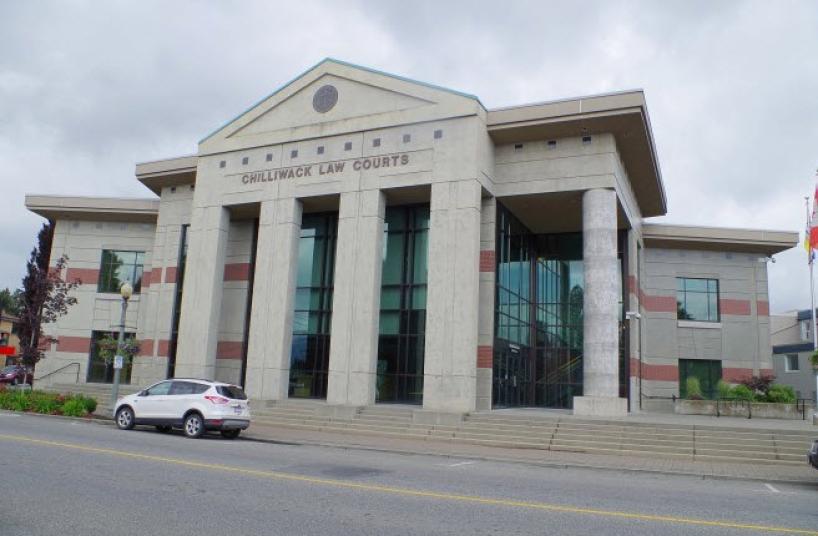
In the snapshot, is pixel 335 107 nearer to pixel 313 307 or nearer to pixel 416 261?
pixel 416 261

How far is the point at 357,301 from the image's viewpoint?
80.0ft

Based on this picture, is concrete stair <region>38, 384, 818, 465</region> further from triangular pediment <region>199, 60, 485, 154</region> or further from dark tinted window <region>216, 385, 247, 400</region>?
triangular pediment <region>199, 60, 485, 154</region>

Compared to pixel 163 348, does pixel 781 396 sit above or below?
below

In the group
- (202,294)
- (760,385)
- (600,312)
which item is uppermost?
(202,294)

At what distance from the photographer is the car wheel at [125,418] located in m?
19.1

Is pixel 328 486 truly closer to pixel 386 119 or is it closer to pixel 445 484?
pixel 445 484

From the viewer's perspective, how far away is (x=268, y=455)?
14.2 metres

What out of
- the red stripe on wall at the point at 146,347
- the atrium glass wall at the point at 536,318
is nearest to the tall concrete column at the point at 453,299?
the atrium glass wall at the point at 536,318

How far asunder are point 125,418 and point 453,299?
10.9 m

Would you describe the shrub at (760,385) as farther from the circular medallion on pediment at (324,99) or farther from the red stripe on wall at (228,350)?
the red stripe on wall at (228,350)

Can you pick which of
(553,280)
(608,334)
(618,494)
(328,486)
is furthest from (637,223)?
(328,486)

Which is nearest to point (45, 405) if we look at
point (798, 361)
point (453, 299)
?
point (453, 299)

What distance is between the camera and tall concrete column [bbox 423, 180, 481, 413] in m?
22.3

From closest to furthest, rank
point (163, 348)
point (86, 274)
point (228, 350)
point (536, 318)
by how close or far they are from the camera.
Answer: point (536, 318) → point (228, 350) → point (163, 348) → point (86, 274)
